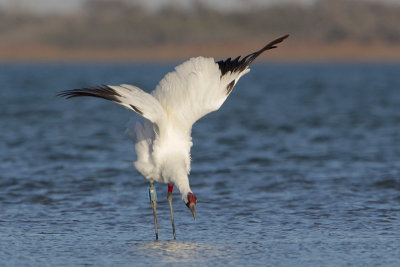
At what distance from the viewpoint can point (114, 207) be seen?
35.0 ft

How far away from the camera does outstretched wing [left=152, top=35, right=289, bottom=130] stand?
926 centimetres

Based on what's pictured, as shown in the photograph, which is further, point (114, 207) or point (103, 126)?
point (103, 126)

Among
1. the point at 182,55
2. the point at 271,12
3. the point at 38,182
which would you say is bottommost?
the point at 38,182

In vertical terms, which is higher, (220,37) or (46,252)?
(220,37)

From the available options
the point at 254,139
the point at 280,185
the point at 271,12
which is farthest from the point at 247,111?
the point at 271,12

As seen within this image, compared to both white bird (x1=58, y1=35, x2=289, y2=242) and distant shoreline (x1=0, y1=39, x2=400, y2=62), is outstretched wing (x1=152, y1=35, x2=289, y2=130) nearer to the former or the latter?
white bird (x1=58, y1=35, x2=289, y2=242)

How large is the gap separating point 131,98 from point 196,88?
116 cm

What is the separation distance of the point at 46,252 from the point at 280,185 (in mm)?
5060

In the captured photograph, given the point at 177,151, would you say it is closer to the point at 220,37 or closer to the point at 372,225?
the point at 372,225

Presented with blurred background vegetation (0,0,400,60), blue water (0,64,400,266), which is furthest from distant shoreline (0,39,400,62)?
blue water (0,64,400,266)

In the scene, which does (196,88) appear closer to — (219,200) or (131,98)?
(131,98)

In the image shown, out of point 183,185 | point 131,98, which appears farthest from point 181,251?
point 131,98

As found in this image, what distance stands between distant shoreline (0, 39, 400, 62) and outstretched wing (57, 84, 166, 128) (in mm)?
102525

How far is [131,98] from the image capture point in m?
8.36
